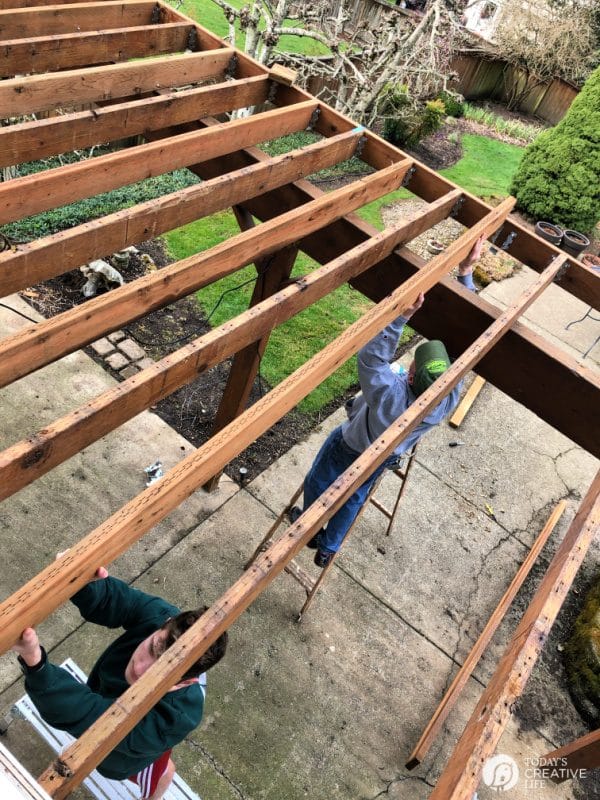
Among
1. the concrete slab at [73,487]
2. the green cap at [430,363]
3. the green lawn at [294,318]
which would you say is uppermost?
the green cap at [430,363]

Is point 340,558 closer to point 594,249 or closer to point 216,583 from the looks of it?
point 216,583

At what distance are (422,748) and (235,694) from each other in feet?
4.32

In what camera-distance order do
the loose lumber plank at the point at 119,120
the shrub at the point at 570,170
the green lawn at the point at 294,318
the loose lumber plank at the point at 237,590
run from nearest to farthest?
1. the loose lumber plank at the point at 237,590
2. the loose lumber plank at the point at 119,120
3. the green lawn at the point at 294,318
4. the shrub at the point at 570,170

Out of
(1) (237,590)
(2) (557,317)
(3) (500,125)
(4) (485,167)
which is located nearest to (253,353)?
(1) (237,590)

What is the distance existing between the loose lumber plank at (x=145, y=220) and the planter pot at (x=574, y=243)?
8598mm

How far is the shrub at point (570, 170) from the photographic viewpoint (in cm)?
1138

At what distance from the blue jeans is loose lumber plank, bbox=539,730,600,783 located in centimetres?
205

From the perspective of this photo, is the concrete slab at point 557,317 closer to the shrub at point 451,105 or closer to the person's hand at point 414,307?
the person's hand at point 414,307

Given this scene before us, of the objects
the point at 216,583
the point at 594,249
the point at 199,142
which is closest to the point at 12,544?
the point at 216,583

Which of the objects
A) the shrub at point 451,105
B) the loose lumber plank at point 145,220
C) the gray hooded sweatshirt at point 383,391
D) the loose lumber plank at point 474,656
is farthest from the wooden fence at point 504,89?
the gray hooded sweatshirt at point 383,391

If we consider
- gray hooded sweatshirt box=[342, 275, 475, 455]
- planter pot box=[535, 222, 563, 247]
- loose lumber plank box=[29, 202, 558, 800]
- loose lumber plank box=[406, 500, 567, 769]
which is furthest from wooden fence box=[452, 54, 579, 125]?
loose lumber plank box=[29, 202, 558, 800]

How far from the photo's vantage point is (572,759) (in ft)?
13.4

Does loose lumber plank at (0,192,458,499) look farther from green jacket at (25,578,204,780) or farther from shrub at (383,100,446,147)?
shrub at (383,100,446,147)

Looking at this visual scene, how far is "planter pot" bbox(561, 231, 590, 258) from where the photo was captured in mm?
10992
